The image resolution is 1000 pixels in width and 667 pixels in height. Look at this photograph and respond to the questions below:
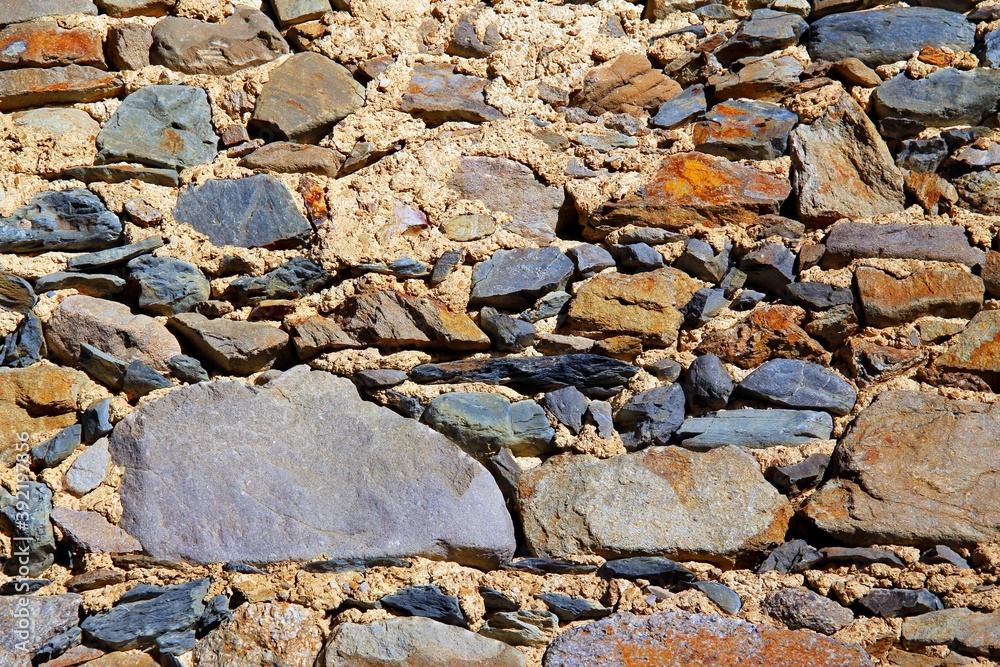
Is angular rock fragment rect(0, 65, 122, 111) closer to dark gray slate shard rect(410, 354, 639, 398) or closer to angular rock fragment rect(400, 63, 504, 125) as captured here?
angular rock fragment rect(400, 63, 504, 125)

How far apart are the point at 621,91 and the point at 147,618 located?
182 cm

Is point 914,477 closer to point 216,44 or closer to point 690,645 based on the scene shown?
point 690,645

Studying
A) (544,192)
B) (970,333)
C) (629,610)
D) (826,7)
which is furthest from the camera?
(826,7)

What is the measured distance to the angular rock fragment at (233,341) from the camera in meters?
2.14

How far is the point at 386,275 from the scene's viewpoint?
2.23 meters

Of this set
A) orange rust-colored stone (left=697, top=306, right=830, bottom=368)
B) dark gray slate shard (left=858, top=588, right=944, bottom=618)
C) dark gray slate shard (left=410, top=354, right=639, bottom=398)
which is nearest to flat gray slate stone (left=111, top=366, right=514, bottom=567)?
dark gray slate shard (left=410, top=354, right=639, bottom=398)

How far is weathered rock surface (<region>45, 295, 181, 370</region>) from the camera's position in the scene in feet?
7.07

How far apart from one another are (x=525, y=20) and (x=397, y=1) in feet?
1.24

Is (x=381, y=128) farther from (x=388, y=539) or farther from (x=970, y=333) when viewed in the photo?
(x=970, y=333)

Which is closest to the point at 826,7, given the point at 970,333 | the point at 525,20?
the point at 525,20

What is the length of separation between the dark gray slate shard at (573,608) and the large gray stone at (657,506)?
11cm

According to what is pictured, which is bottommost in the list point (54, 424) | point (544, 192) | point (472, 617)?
point (472, 617)

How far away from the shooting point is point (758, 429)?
2053mm

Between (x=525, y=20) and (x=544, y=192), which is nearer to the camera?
(x=544, y=192)
